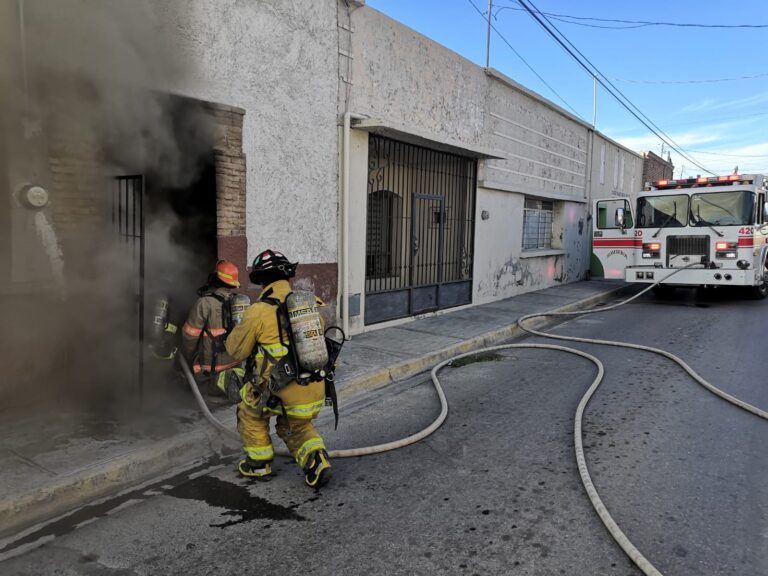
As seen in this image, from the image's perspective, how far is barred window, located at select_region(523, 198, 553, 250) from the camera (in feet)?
43.7

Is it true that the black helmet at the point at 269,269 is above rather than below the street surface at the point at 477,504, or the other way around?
above

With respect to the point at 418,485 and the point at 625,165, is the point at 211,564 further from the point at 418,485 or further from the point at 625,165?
the point at 625,165

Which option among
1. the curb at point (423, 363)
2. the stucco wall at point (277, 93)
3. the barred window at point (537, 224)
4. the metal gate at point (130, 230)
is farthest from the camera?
the barred window at point (537, 224)

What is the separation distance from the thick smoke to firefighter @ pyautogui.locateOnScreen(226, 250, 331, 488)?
1716 millimetres

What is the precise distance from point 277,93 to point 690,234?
869 centimetres

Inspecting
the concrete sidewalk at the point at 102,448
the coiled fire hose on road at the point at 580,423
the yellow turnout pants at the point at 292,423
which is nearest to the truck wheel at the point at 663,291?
the coiled fire hose on road at the point at 580,423

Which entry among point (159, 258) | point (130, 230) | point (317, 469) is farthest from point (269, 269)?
point (130, 230)

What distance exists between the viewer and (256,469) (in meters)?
3.42

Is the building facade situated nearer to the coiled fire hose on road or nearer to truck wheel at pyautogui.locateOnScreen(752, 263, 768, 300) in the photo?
the coiled fire hose on road

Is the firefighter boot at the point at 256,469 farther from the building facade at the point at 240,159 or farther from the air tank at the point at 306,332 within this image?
the building facade at the point at 240,159

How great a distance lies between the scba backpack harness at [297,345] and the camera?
10.6 feet

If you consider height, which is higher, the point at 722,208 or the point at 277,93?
the point at 277,93

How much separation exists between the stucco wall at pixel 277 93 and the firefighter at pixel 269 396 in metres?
2.73

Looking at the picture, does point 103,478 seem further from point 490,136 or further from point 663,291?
point 663,291
